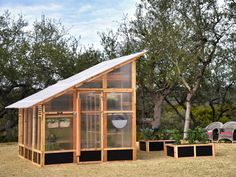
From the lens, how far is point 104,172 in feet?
31.1

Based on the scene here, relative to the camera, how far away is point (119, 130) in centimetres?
1118

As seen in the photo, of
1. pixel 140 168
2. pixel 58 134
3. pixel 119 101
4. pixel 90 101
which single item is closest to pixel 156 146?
pixel 119 101

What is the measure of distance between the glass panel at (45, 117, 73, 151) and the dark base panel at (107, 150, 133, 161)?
1.06m

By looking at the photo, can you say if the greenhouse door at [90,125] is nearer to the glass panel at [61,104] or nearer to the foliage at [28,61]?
the glass panel at [61,104]

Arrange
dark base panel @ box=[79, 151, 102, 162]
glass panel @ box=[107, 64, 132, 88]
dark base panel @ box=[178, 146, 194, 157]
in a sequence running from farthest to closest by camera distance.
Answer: dark base panel @ box=[178, 146, 194, 157], glass panel @ box=[107, 64, 132, 88], dark base panel @ box=[79, 151, 102, 162]

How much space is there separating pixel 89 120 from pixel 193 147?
3.16 metres

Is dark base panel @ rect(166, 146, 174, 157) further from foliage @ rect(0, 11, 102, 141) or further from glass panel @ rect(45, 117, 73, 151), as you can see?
foliage @ rect(0, 11, 102, 141)

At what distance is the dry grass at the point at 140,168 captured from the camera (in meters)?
9.20

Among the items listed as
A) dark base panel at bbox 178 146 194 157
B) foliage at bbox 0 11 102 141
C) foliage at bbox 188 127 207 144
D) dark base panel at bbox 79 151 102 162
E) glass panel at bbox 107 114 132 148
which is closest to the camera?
dark base panel at bbox 79 151 102 162

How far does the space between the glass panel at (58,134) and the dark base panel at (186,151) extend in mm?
3157

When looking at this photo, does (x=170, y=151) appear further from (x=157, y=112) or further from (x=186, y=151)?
(x=157, y=112)

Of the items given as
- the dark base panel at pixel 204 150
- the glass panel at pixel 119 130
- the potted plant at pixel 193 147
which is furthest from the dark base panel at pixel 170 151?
the glass panel at pixel 119 130

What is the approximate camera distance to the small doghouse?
10.6 meters

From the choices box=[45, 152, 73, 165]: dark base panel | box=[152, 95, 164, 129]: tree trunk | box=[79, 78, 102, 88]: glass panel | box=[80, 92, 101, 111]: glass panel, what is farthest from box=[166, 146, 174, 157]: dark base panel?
box=[152, 95, 164, 129]: tree trunk
